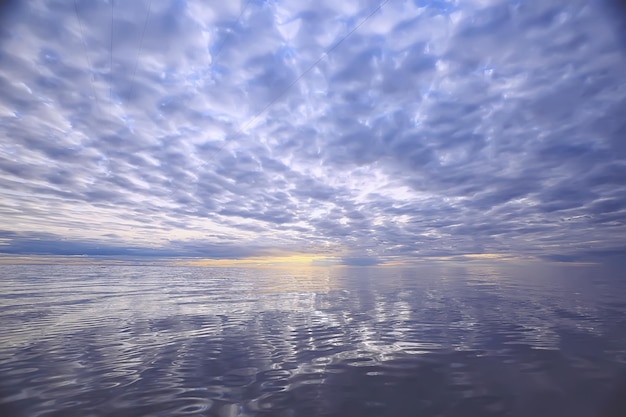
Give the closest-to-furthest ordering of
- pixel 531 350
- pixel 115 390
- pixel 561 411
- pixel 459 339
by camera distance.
Answer: pixel 561 411 < pixel 115 390 < pixel 531 350 < pixel 459 339

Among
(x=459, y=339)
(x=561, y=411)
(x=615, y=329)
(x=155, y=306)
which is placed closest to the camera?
(x=561, y=411)

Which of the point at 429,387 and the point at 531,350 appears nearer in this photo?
the point at 429,387

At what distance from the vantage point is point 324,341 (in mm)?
11914

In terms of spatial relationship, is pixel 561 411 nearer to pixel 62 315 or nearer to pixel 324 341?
pixel 324 341

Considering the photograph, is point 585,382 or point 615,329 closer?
point 585,382

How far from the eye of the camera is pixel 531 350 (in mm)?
10406

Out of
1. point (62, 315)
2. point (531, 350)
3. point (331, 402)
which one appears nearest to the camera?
point (331, 402)

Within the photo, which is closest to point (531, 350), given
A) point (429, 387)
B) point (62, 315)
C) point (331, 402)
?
point (429, 387)

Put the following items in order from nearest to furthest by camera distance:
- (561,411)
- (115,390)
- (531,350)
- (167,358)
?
1. (561,411)
2. (115,390)
3. (167,358)
4. (531,350)

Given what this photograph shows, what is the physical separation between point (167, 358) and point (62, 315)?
462 inches

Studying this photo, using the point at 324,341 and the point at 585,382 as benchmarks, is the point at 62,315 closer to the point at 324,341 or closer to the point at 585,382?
the point at 324,341

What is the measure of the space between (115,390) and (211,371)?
99.1 inches

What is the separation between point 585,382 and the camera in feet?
25.1

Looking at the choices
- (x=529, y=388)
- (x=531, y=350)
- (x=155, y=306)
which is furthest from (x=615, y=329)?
(x=155, y=306)
